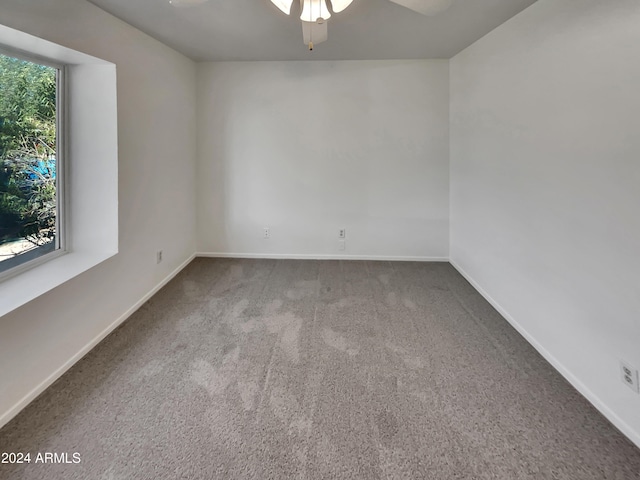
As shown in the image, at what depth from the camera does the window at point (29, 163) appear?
74.2 inches

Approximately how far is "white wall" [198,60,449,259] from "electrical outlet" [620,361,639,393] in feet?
8.24

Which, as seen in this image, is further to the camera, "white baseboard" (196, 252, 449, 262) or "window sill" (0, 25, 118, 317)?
"white baseboard" (196, 252, 449, 262)

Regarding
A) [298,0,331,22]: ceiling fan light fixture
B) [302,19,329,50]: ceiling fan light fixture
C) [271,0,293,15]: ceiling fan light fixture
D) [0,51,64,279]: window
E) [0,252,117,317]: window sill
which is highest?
[302,19,329,50]: ceiling fan light fixture

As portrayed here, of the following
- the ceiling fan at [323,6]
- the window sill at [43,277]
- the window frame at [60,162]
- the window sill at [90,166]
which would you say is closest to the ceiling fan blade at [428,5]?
the ceiling fan at [323,6]

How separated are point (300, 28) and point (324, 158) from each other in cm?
146

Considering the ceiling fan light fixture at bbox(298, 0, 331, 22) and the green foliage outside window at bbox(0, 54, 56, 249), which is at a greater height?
the ceiling fan light fixture at bbox(298, 0, 331, 22)

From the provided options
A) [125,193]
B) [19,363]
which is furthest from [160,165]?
[19,363]

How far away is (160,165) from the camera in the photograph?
305cm

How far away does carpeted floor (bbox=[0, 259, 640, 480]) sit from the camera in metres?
1.33

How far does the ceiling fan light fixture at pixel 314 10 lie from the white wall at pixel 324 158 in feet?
6.90

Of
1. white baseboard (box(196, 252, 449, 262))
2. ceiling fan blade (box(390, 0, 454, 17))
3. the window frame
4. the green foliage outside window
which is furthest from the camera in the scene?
white baseboard (box(196, 252, 449, 262))

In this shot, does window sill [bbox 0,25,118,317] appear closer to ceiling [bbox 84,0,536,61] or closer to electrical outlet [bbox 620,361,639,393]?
ceiling [bbox 84,0,536,61]

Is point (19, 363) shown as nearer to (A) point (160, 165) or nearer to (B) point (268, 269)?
(A) point (160, 165)

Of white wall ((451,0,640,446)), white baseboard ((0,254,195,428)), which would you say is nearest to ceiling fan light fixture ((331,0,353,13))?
white wall ((451,0,640,446))
